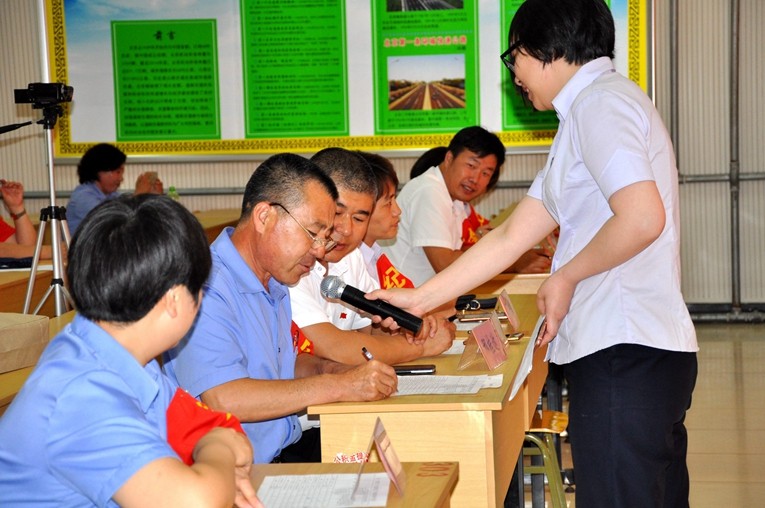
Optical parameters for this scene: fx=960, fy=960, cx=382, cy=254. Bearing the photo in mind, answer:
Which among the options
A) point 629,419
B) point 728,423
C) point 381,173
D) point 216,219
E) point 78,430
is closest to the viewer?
point 78,430

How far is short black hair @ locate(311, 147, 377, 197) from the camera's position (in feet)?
9.46

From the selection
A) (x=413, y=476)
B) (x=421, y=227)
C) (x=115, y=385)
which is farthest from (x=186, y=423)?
(x=421, y=227)

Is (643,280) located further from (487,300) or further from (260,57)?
(260,57)

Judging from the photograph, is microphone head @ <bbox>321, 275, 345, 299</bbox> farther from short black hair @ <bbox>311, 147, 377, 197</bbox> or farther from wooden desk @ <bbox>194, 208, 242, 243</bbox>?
wooden desk @ <bbox>194, 208, 242, 243</bbox>

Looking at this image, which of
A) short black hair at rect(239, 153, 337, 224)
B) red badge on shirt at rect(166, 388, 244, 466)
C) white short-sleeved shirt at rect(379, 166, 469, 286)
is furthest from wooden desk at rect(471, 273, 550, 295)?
red badge on shirt at rect(166, 388, 244, 466)

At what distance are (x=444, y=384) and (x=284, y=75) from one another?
5.06 m

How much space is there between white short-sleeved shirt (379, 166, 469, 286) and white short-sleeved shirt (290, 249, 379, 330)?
107cm

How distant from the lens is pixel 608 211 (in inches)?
75.2

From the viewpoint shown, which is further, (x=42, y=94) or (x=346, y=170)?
(x=42, y=94)

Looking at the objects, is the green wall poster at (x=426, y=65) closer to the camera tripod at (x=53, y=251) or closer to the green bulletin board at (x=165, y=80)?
the green bulletin board at (x=165, y=80)

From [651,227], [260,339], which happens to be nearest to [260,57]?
[260,339]

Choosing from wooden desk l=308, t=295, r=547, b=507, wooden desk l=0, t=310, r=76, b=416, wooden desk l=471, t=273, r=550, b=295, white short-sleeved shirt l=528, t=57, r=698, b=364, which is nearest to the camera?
white short-sleeved shirt l=528, t=57, r=698, b=364

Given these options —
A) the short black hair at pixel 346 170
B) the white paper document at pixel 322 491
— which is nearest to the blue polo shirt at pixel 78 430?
the white paper document at pixel 322 491

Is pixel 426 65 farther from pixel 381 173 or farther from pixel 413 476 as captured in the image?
pixel 413 476
